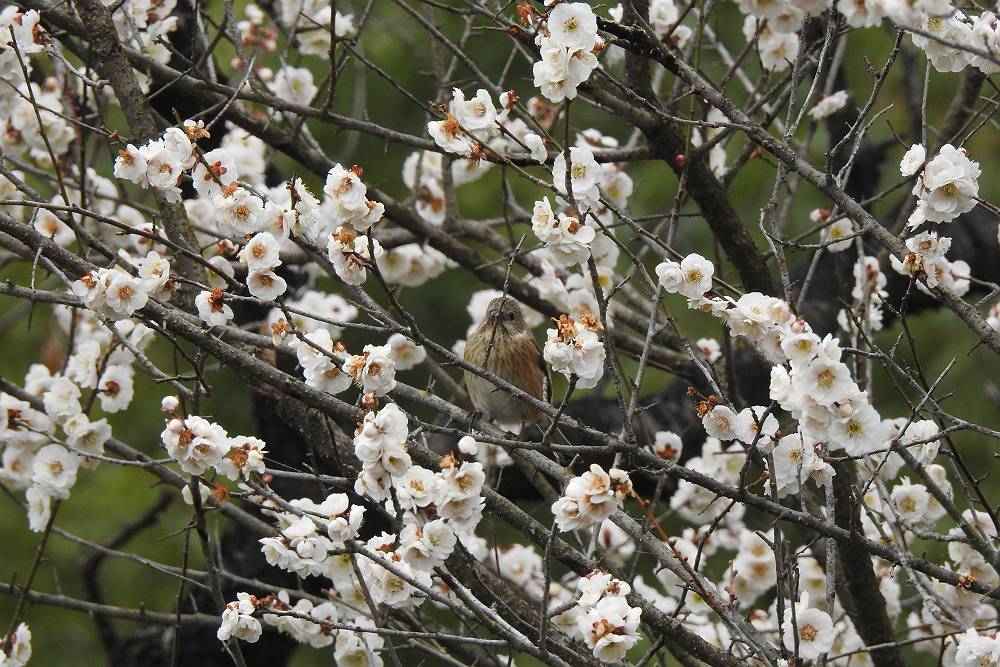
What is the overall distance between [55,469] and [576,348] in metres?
1.97

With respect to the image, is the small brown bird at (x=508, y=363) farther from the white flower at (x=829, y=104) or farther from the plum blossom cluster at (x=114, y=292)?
the plum blossom cluster at (x=114, y=292)

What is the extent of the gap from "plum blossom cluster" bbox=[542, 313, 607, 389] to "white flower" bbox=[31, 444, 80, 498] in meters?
1.88

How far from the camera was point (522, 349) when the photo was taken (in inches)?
196

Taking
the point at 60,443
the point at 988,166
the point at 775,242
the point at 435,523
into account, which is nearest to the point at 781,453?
the point at 775,242

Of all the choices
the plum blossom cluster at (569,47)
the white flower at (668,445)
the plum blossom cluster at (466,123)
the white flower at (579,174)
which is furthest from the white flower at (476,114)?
the white flower at (668,445)

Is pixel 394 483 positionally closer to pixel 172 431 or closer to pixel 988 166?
pixel 172 431

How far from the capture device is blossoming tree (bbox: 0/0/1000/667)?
2.48 m

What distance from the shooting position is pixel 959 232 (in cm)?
554

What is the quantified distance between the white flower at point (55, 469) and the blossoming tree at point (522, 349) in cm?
1

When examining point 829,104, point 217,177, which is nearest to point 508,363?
point 829,104

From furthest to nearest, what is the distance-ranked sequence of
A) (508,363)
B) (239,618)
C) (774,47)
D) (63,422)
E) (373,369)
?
1. (508,363)
2. (774,47)
3. (63,422)
4. (239,618)
5. (373,369)

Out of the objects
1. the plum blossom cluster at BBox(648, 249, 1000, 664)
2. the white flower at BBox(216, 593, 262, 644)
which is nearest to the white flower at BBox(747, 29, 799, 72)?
the plum blossom cluster at BBox(648, 249, 1000, 664)

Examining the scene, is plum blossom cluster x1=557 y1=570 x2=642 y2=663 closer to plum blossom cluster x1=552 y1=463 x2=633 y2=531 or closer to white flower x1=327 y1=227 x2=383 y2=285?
plum blossom cluster x1=552 y1=463 x2=633 y2=531

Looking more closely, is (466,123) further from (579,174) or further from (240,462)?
(240,462)
